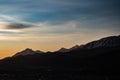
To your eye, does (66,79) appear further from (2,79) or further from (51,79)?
(2,79)

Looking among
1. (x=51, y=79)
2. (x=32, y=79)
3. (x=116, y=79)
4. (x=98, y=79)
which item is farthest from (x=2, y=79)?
(x=116, y=79)

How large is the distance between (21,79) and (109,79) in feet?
171

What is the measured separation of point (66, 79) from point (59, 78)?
7.29m

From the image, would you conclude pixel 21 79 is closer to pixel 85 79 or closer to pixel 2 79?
pixel 2 79

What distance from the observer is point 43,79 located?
171750mm

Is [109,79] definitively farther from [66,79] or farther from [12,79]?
[12,79]

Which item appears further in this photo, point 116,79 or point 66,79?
point 116,79

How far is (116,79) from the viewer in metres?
179

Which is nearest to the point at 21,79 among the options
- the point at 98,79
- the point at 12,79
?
the point at 12,79

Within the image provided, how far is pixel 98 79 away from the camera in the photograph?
582 ft

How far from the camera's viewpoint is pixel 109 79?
177 metres

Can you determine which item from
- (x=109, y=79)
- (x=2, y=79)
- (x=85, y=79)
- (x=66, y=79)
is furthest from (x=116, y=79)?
(x=2, y=79)

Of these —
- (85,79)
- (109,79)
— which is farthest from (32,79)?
(109,79)

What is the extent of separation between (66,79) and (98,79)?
21.6 m
